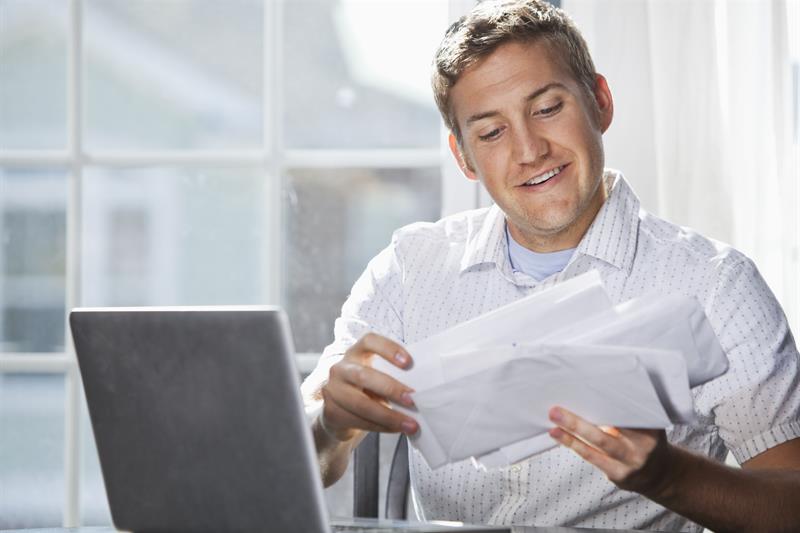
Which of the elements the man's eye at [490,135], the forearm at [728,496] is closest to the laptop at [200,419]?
the forearm at [728,496]

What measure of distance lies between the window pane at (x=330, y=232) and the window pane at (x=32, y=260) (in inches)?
20.8

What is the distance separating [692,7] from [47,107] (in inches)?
56.0

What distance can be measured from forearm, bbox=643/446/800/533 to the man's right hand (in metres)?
0.30

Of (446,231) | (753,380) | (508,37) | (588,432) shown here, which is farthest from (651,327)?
(446,231)

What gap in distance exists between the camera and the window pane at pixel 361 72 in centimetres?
236

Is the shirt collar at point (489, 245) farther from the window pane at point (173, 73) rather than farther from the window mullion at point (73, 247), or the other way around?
the window mullion at point (73, 247)

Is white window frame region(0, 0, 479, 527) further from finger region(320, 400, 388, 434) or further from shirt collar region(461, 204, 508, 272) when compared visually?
finger region(320, 400, 388, 434)

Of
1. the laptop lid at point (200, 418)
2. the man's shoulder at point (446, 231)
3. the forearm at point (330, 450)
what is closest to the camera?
the laptop lid at point (200, 418)

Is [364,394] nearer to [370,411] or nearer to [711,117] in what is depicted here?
[370,411]

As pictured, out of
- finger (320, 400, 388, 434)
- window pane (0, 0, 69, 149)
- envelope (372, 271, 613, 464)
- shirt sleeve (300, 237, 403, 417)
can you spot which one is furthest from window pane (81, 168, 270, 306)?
envelope (372, 271, 613, 464)

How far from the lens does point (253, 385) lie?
3.10ft

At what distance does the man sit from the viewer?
1.42 meters

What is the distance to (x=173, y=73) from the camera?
95.2 inches

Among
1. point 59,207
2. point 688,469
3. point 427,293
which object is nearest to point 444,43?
point 427,293
